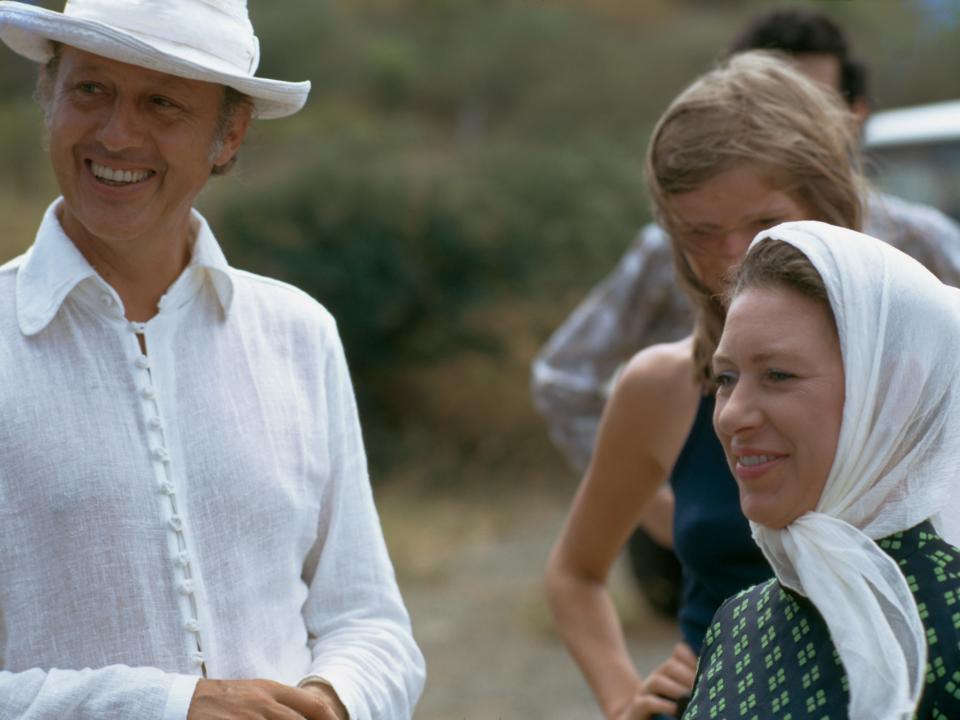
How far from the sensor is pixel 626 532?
3064 mm

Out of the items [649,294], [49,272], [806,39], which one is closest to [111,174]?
[49,272]

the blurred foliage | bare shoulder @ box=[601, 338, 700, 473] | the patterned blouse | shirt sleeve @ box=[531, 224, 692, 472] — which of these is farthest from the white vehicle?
the patterned blouse

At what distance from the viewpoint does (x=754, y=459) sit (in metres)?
1.94

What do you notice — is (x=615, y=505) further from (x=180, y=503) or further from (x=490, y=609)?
(x=490, y=609)

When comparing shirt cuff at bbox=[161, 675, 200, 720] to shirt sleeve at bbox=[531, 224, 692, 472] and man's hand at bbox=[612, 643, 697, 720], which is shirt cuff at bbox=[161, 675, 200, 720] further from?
shirt sleeve at bbox=[531, 224, 692, 472]

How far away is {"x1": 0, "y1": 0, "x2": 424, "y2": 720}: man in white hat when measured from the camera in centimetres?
224

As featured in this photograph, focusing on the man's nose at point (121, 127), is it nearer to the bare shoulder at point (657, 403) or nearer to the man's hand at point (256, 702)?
the man's hand at point (256, 702)

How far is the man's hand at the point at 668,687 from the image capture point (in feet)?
8.77

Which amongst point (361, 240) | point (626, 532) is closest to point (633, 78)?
point (361, 240)

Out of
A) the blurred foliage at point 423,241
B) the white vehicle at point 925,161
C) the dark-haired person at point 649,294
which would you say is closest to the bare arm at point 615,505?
the dark-haired person at point 649,294

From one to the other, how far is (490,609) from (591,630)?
14.9ft

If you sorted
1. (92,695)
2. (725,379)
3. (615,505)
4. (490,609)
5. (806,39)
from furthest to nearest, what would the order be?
(490,609)
(806,39)
(615,505)
(92,695)
(725,379)

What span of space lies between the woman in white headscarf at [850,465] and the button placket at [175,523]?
Result: 918mm

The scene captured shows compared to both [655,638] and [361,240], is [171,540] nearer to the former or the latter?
[655,638]
